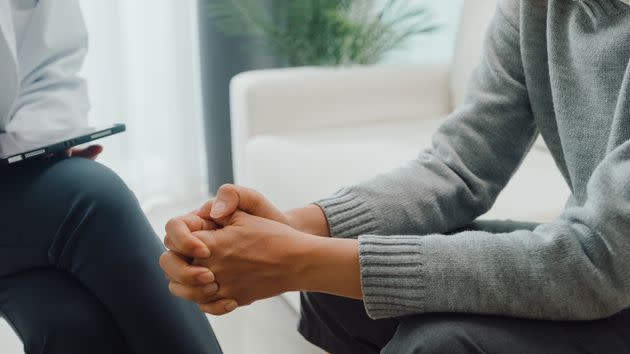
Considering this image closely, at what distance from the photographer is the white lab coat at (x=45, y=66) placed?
3.87 feet

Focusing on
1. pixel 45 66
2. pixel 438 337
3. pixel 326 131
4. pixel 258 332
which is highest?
pixel 45 66

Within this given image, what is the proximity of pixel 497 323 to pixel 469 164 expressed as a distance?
304 millimetres

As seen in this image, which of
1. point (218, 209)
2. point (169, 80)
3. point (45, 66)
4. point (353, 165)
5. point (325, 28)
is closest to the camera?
point (218, 209)

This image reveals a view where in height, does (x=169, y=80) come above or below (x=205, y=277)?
below

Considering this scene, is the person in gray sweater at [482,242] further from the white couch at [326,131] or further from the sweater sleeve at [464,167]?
the white couch at [326,131]

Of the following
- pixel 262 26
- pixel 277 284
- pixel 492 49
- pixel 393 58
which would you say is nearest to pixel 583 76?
pixel 492 49

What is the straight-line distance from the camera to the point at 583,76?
865 millimetres

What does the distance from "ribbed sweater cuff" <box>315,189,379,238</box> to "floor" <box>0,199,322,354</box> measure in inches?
27.0

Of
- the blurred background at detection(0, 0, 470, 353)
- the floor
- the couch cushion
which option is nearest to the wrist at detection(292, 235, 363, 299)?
the couch cushion

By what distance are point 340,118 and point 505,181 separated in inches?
39.1

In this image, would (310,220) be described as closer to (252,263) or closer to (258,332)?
(252,263)

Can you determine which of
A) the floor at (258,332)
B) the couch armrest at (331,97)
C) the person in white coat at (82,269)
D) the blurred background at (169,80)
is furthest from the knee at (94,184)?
the blurred background at (169,80)

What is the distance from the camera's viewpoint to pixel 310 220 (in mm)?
946

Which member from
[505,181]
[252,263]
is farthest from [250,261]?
[505,181]
